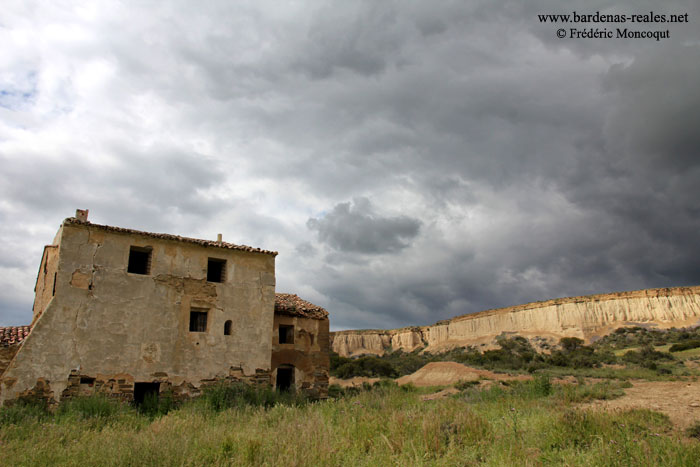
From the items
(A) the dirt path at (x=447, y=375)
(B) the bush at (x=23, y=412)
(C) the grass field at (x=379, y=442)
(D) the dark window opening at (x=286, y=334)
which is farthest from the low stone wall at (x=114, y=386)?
(A) the dirt path at (x=447, y=375)

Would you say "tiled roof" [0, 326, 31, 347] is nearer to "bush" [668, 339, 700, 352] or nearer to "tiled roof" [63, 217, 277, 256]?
"tiled roof" [63, 217, 277, 256]

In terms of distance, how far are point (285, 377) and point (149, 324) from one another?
656cm

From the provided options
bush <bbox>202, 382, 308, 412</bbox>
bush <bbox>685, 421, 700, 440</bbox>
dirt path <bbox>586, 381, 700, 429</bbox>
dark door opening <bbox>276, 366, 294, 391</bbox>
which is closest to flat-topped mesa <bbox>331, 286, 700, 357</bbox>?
dirt path <bbox>586, 381, 700, 429</bbox>

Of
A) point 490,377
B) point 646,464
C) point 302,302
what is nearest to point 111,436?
point 646,464

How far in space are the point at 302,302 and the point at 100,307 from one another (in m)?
9.25

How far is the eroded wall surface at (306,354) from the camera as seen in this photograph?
20.0 m

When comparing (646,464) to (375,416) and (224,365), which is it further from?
(224,365)

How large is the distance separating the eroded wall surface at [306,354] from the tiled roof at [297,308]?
0.20 meters

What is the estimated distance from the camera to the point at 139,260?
18297 mm

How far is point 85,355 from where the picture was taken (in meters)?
15.4

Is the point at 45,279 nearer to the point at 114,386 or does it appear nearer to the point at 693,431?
the point at 114,386

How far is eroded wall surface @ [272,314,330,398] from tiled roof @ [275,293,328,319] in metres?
0.20

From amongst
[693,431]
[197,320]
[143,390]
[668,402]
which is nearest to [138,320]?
[197,320]

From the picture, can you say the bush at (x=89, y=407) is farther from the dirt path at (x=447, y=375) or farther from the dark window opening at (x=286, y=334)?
the dirt path at (x=447, y=375)
